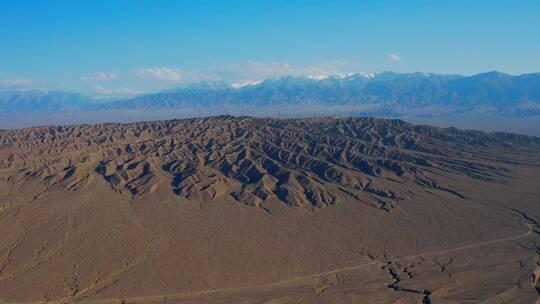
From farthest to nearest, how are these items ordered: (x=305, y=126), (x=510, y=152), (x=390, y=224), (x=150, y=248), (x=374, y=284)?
(x=305, y=126)
(x=510, y=152)
(x=390, y=224)
(x=150, y=248)
(x=374, y=284)

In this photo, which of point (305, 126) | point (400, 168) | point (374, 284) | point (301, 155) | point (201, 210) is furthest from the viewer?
point (305, 126)

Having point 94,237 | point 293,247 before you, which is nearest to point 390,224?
point 293,247

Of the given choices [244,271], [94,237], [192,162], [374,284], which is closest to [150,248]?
[94,237]

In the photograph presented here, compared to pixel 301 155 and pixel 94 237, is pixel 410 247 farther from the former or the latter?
pixel 301 155

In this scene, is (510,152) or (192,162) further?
(510,152)

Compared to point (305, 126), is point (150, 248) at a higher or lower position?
lower

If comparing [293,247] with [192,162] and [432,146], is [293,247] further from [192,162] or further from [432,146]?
[432,146]
